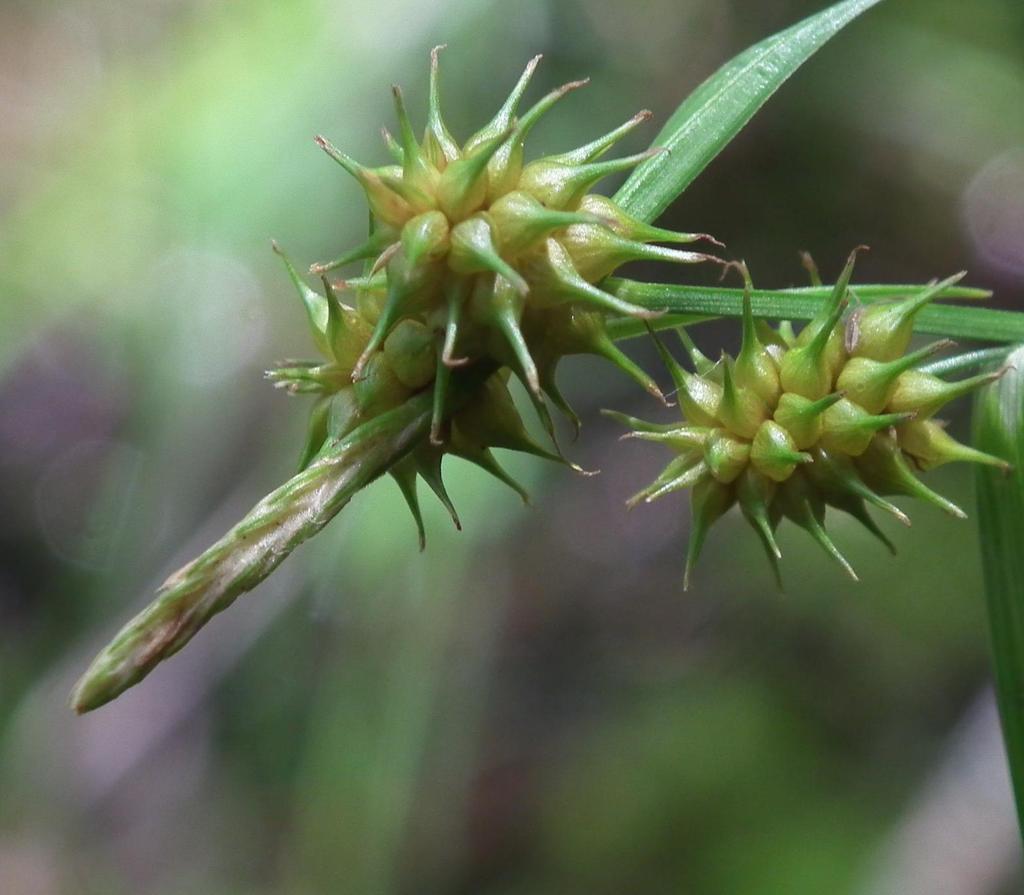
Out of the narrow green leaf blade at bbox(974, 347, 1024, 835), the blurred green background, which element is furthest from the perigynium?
Answer: the blurred green background

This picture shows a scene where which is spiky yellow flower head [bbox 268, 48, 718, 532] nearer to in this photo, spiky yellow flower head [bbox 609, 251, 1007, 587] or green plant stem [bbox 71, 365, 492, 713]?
green plant stem [bbox 71, 365, 492, 713]

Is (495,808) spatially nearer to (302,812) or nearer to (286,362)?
(302,812)

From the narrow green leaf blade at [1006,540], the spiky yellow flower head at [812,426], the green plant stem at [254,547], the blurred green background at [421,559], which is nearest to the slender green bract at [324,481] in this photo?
the green plant stem at [254,547]

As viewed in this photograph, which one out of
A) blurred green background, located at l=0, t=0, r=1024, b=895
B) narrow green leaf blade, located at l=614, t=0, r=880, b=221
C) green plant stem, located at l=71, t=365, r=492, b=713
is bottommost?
blurred green background, located at l=0, t=0, r=1024, b=895

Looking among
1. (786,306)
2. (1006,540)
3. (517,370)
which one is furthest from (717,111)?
(1006,540)

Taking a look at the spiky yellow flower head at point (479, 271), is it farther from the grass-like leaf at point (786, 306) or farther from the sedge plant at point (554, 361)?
the grass-like leaf at point (786, 306)

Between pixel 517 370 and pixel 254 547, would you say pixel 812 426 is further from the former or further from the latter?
pixel 254 547
